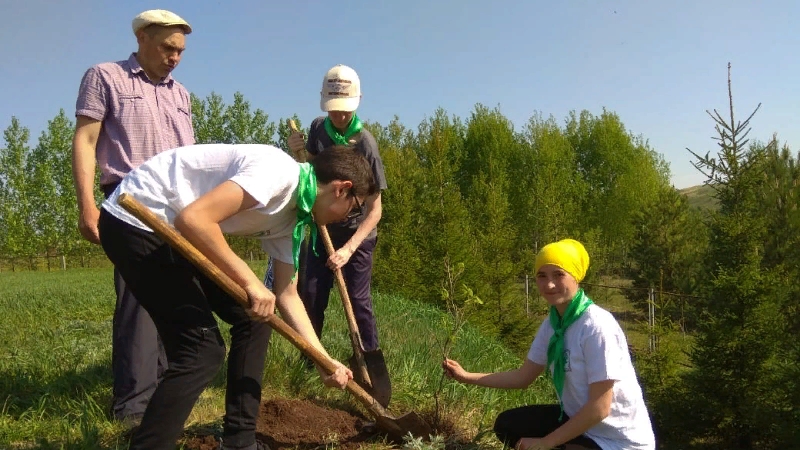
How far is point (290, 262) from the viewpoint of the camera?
258cm

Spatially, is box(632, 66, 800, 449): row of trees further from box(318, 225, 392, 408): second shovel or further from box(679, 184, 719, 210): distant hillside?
box(318, 225, 392, 408): second shovel

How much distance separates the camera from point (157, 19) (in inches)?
115

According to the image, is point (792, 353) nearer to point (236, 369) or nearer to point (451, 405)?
point (451, 405)

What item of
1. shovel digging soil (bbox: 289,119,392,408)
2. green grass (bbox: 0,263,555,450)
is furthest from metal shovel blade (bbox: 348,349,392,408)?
green grass (bbox: 0,263,555,450)

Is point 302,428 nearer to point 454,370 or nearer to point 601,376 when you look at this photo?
point 454,370

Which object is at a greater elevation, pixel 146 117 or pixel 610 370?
pixel 146 117

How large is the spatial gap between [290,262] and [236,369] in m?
0.45

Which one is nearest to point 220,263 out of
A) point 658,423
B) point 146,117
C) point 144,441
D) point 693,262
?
point 144,441

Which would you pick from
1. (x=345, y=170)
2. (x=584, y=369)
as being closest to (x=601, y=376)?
(x=584, y=369)

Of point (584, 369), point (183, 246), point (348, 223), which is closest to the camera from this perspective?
point (183, 246)

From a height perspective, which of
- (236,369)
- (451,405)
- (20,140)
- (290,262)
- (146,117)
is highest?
(20,140)

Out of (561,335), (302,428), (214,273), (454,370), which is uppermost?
(214,273)

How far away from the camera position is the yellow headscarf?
280 cm

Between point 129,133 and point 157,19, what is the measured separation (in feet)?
1.79
